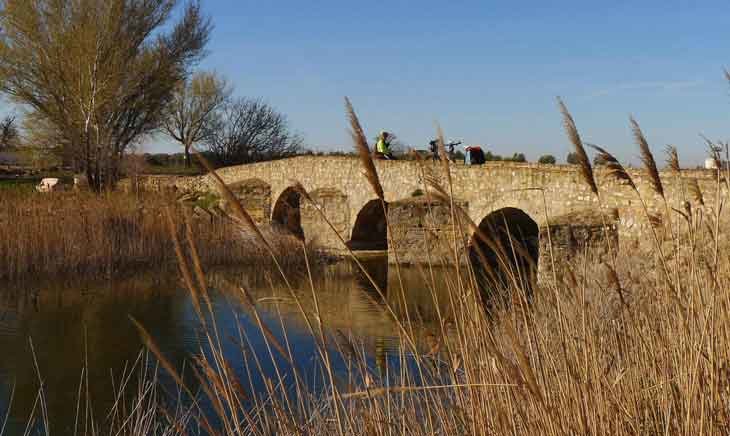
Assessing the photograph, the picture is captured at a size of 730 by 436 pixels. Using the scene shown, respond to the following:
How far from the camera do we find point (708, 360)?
1931 mm

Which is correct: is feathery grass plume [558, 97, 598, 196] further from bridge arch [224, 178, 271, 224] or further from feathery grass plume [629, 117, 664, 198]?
bridge arch [224, 178, 271, 224]

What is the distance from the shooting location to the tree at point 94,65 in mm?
20609

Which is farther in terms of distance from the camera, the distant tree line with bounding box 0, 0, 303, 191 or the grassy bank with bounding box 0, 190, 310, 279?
the distant tree line with bounding box 0, 0, 303, 191

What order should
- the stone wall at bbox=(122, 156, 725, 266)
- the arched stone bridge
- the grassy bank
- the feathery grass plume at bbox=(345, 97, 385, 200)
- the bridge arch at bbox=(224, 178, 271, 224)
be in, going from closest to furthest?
the feathery grass plume at bbox=(345, 97, 385, 200), the stone wall at bbox=(122, 156, 725, 266), the arched stone bridge, the grassy bank, the bridge arch at bbox=(224, 178, 271, 224)

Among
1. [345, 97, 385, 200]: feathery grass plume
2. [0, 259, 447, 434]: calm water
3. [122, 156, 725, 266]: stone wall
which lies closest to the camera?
[345, 97, 385, 200]: feathery grass plume

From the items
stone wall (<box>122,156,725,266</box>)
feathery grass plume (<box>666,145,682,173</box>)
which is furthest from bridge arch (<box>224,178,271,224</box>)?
feathery grass plume (<box>666,145,682,173</box>)

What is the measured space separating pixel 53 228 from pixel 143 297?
191cm

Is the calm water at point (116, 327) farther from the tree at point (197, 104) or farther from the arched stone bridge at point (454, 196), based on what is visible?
the tree at point (197, 104)

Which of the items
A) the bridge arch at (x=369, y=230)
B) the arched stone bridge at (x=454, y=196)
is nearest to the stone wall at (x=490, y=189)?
the arched stone bridge at (x=454, y=196)

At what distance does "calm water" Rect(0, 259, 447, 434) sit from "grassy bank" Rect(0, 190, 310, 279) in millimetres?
359

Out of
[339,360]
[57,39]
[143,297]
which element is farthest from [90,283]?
[57,39]

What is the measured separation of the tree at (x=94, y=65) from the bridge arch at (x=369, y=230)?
6.80 m

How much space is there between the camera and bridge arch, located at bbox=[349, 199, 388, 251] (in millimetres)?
18266

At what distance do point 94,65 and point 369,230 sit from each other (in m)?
8.57
